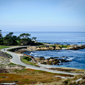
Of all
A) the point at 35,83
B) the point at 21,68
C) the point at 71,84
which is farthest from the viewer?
the point at 21,68

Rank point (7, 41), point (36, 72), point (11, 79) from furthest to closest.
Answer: point (7, 41) → point (36, 72) → point (11, 79)

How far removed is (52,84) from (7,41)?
73735 millimetres

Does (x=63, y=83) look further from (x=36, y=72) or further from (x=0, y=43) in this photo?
(x=0, y=43)

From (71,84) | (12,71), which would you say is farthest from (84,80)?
(12,71)

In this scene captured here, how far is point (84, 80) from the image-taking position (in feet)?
97.9

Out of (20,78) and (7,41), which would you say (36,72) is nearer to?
(20,78)

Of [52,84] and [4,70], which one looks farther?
[4,70]

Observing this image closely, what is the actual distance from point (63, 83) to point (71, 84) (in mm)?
1372

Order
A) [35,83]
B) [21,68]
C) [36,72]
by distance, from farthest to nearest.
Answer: [21,68]
[36,72]
[35,83]

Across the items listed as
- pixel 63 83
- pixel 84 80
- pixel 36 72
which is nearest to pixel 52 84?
pixel 63 83

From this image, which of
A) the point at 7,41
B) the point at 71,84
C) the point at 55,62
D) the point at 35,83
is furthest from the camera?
the point at 7,41

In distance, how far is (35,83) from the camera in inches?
1169

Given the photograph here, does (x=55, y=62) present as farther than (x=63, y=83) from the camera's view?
Yes

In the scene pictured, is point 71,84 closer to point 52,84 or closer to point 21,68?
point 52,84
